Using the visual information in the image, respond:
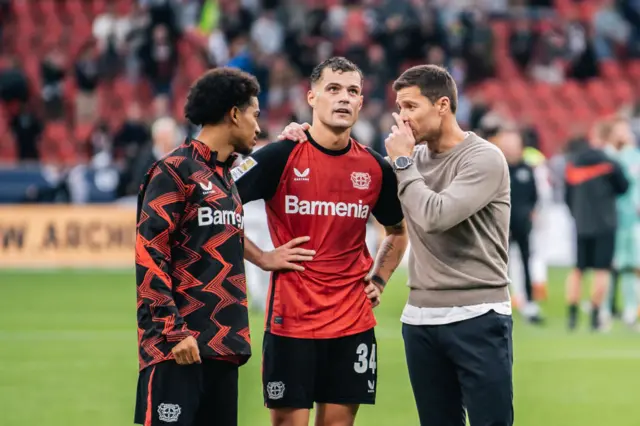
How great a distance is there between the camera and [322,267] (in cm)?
606

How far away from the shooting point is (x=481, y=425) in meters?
5.49

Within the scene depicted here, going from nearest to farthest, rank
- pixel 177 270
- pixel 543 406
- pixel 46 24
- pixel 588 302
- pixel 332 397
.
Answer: pixel 177 270 → pixel 332 397 → pixel 543 406 → pixel 588 302 → pixel 46 24

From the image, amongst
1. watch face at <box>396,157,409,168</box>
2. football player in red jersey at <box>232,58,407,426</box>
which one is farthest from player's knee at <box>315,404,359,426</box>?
watch face at <box>396,157,409,168</box>

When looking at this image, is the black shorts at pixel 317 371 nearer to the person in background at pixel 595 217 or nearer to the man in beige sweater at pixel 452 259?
the man in beige sweater at pixel 452 259

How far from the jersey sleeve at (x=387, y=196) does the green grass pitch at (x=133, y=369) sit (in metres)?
2.56

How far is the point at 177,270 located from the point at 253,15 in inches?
814

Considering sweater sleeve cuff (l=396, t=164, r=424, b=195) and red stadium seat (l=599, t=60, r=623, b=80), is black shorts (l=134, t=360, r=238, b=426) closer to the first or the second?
sweater sleeve cuff (l=396, t=164, r=424, b=195)

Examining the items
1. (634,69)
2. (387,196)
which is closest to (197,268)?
(387,196)

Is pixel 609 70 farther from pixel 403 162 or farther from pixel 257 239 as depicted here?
pixel 403 162

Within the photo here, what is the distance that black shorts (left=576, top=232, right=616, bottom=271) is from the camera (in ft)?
46.2

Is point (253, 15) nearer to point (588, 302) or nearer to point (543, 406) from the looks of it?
point (588, 302)

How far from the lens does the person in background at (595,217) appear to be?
45.4 feet

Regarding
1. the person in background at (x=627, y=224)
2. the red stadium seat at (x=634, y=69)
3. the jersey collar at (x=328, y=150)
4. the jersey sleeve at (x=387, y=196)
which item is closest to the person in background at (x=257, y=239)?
the person in background at (x=627, y=224)

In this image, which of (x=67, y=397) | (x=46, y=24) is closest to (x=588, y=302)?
(x=67, y=397)
